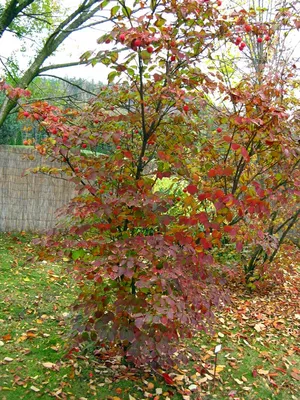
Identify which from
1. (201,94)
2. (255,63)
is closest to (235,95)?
(201,94)

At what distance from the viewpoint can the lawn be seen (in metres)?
2.39

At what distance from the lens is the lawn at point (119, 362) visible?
239 centimetres

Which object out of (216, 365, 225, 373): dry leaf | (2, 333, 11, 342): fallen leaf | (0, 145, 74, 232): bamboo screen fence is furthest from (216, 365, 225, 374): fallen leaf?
(0, 145, 74, 232): bamboo screen fence

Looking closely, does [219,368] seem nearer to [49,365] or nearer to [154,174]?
[49,365]

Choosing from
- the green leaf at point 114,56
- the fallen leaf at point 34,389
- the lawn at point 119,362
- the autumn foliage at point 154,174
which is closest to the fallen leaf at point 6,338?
the lawn at point 119,362

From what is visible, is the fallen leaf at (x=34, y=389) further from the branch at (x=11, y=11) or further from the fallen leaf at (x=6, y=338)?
the branch at (x=11, y=11)

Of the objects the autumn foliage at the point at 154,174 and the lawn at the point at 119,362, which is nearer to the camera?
the autumn foliage at the point at 154,174

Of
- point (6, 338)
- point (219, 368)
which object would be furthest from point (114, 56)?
point (219, 368)

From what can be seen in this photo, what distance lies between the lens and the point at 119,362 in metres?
2.63

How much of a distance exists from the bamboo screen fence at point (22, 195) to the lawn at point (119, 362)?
2.24 m

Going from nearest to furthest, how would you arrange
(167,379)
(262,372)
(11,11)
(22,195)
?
(167,379) → (262,372) → (11,11) → (22,195)

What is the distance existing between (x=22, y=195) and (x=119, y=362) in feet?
14.1

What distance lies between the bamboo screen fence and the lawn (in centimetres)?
224

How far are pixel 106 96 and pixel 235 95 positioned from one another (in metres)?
0.74
